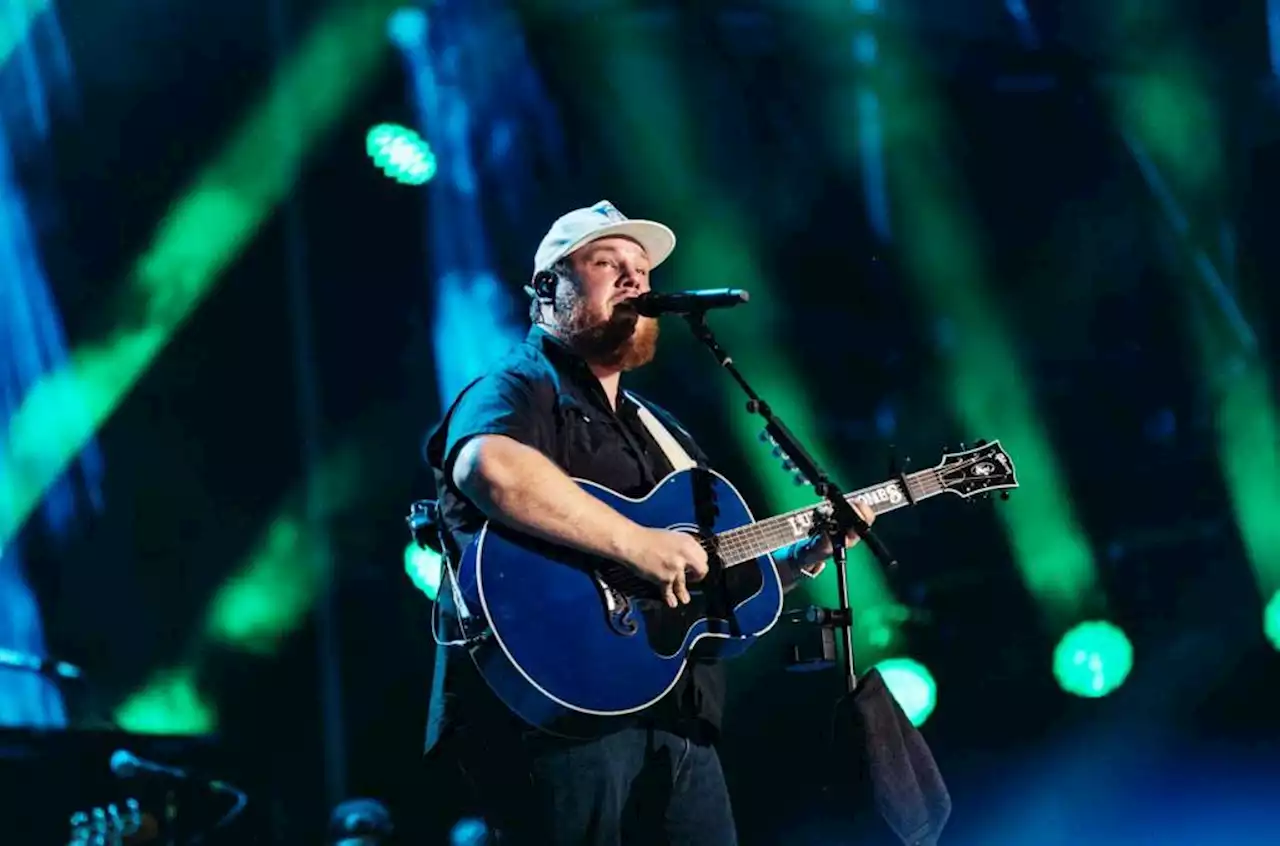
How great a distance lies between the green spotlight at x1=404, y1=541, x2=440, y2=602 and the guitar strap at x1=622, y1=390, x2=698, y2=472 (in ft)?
9.26

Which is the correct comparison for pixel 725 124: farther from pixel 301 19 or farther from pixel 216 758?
pixel 216 758

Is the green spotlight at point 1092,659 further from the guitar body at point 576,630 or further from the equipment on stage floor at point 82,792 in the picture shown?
the equipment on stage floor at point 82,792

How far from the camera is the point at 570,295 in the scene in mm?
3252

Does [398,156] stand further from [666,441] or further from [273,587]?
[666,441]

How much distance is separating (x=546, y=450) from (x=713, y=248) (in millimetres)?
3715

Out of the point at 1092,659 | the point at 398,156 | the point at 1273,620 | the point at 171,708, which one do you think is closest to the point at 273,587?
the point at 171,708

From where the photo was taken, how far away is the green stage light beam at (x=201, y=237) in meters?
5.71

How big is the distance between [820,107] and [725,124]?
0.51 m

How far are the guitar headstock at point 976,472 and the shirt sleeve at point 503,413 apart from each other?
122 centimetres

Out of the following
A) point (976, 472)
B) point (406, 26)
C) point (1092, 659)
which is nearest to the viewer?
point (976, 472)

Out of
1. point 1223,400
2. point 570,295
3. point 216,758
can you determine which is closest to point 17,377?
point 216,758

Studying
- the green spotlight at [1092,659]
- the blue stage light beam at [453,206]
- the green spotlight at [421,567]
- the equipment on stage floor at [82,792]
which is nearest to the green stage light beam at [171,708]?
the equipment on stage floor at [82,792]

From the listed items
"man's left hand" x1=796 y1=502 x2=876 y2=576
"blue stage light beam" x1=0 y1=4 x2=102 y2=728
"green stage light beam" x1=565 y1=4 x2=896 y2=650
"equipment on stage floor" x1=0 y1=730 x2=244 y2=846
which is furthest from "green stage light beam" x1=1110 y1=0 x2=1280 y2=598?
"blue stage light beam" x1=0 y1=4 x2=102 y2=728

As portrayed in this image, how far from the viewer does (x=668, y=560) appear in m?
2.80
